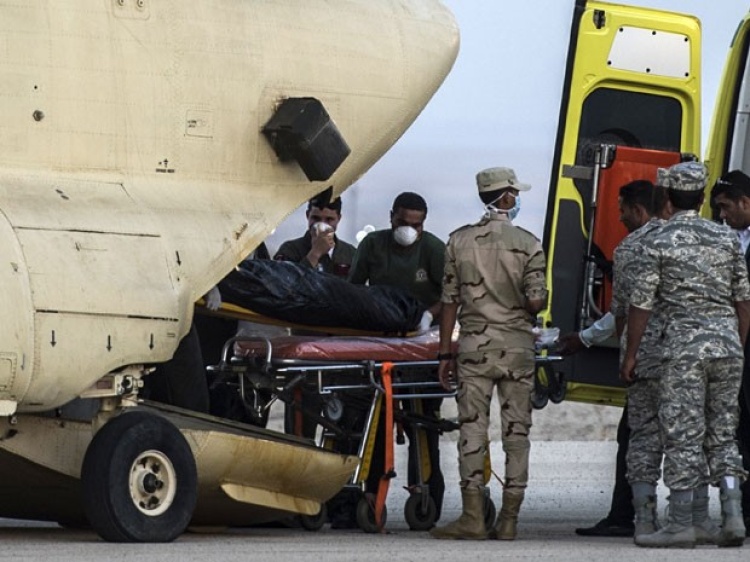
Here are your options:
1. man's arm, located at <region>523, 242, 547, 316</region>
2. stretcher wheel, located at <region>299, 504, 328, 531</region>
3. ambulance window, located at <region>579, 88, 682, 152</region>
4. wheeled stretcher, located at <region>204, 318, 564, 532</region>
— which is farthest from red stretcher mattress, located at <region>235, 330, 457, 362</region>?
ambulance window, located at <region>579, 88, 682, 152</region>

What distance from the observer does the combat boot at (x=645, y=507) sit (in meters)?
10.3

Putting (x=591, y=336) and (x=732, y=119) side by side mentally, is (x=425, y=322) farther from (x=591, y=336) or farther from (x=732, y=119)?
(x=732, y=119)

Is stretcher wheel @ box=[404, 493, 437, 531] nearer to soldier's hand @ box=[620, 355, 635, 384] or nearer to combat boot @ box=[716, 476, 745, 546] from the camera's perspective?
soldier's hand @ box=[620, 355, 635, 384]

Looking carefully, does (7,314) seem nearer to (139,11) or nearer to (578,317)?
(139,11)

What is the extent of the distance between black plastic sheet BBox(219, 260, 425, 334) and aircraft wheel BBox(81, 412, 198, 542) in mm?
1571

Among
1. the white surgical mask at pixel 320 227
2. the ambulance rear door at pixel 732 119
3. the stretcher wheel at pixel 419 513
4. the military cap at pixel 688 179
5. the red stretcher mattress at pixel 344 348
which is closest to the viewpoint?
the military cap at pixel 688 179

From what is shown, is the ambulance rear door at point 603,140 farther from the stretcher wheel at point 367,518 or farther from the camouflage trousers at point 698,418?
the camouflage trousers at point 698,418

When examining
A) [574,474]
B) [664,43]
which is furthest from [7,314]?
[574,474]

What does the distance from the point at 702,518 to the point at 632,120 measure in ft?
10.2

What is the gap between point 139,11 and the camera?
10.1 m

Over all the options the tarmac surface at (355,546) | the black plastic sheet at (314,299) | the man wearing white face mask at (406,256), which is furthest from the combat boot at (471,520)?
the man wearing white face mask at (406,256)

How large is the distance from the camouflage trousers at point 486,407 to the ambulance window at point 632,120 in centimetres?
213

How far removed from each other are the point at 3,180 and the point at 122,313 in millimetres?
871

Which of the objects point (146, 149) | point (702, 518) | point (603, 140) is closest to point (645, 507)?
point (702, 518)
